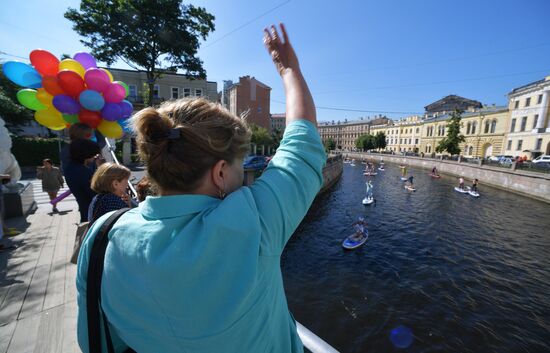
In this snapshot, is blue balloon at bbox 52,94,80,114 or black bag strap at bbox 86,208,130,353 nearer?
black bag strap at bbox 86,208,130,353

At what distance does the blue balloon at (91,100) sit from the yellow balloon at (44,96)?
533mm

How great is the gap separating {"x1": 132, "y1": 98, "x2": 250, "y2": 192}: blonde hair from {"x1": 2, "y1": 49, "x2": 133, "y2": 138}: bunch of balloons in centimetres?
378

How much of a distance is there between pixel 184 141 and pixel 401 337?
27.9 ft

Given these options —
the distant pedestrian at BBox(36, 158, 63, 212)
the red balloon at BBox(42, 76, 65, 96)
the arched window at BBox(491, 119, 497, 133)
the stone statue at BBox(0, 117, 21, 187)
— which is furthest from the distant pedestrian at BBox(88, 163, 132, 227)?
the arched window at BBox(491, 119, 497, 133)

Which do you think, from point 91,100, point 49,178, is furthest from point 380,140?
point 91,100

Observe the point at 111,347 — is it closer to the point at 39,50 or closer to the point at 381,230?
the point at 39,50

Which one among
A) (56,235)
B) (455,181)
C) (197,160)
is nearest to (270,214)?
(197,160)

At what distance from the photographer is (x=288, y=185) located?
2.49ft

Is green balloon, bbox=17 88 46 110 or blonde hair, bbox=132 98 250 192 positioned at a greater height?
green balloon, bbox=17 88 46 110

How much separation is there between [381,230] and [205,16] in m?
17.3

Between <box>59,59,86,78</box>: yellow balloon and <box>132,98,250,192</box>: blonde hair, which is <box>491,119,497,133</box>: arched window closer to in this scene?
<box>59,59,86,78</box>: yellow balloon

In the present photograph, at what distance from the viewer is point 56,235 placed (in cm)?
494

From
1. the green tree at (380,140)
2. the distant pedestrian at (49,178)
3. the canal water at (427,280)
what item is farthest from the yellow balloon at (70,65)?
the green tree at (380,140)

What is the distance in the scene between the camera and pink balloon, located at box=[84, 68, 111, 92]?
12.4 feet
